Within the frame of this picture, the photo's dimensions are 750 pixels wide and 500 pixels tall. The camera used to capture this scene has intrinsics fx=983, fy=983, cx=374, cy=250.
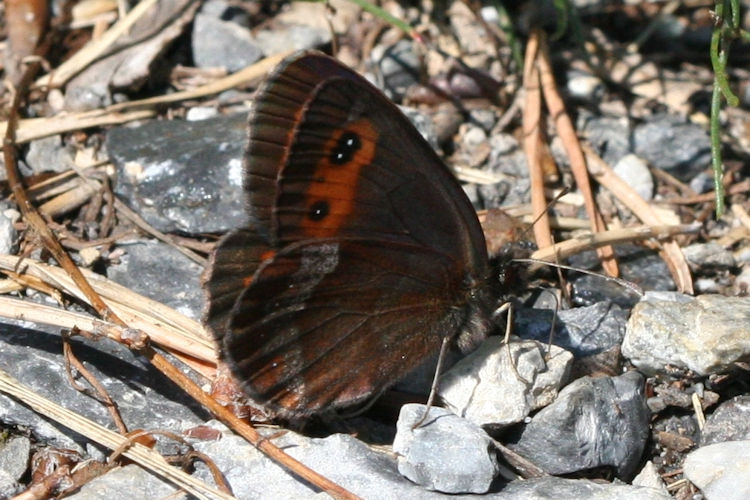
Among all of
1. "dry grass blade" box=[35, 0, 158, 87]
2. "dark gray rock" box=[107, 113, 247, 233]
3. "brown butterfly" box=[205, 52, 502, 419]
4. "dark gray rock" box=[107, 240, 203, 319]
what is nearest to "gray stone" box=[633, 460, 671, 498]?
"brown butterfly" box=[205, 52, 502, 419]

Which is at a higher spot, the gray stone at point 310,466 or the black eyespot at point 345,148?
the black eyespot at point 345,148

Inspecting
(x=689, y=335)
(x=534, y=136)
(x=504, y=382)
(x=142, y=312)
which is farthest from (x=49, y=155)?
(x=689, y=335)

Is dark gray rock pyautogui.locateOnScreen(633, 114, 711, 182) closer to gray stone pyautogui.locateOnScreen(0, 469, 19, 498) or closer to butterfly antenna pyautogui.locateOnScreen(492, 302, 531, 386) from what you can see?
butterfly antenna pyautogui.locateOnScreen(492, 302, 531, 386)

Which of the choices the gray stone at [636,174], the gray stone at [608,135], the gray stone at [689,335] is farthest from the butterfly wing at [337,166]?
the gray stone at [608,135]

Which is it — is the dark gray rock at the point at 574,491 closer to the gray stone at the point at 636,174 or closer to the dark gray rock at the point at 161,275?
the dark gray rock at the point at 161,275

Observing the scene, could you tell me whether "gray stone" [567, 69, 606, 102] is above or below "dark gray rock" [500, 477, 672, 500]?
above
